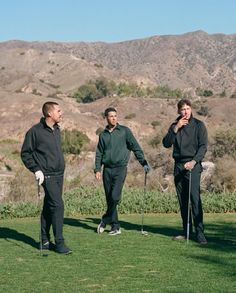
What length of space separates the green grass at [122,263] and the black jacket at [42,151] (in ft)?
4.07

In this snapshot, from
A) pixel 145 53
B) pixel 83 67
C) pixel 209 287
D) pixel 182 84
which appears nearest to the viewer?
pixel 209 287

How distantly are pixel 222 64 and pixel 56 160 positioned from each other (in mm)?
135442

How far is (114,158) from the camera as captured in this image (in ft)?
35.8

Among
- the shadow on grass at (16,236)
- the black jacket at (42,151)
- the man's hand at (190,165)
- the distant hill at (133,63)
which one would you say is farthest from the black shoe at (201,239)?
the distant hill at (133,63)

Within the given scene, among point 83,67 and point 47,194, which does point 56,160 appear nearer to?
point 47,194

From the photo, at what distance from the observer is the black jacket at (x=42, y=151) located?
927 centimetres

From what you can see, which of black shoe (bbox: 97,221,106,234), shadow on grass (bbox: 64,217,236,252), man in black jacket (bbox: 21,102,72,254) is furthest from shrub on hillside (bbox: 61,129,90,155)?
man in black jacket (bbox: 21,102,72,254)

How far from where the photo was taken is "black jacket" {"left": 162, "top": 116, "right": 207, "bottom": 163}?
9.97 metres

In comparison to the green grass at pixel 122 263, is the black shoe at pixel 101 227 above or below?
above

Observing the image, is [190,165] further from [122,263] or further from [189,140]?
[122,263]

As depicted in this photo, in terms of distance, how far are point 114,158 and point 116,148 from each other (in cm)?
17

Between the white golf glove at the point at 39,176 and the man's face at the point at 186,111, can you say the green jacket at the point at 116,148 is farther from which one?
the white golf glove at the point at 39,176

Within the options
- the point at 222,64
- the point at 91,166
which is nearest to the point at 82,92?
the point at 222,64

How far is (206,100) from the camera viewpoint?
78.3 metres
